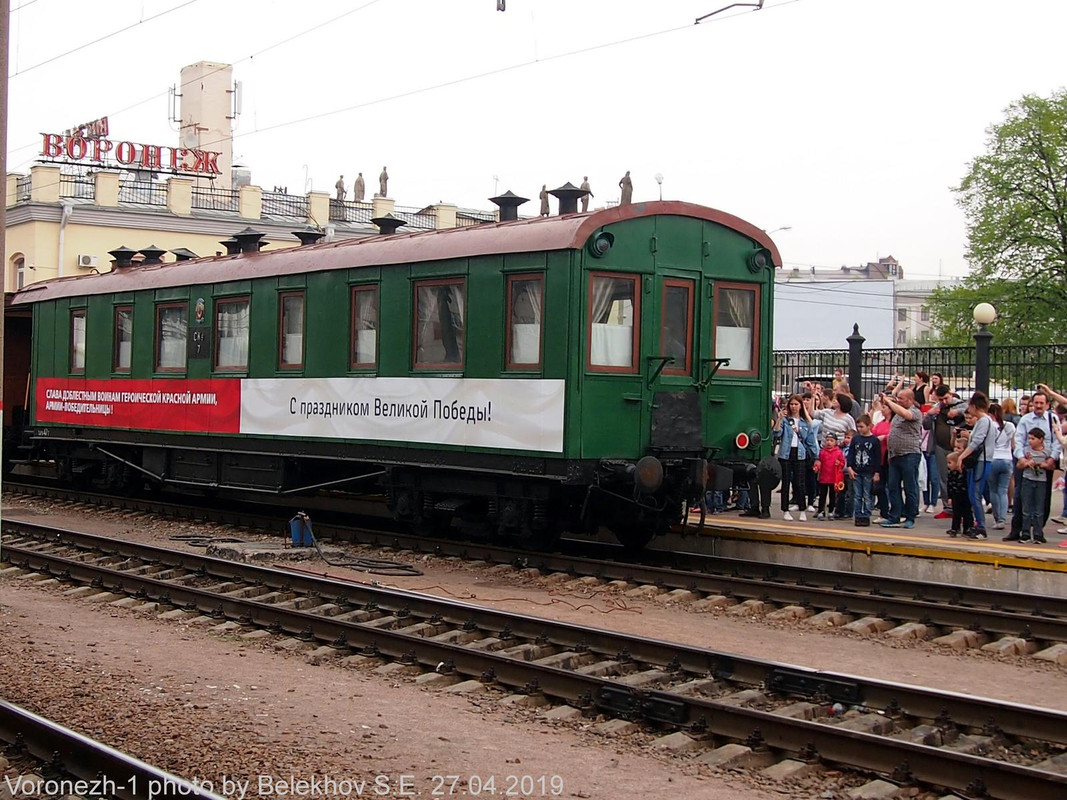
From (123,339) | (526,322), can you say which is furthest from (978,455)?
(123,339)

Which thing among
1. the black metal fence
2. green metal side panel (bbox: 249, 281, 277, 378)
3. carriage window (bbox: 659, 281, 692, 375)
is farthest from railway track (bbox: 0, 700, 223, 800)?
the black metal fence

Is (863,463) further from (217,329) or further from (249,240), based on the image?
(249,240)

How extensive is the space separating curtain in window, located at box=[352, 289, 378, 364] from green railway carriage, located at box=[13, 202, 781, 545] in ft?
0.08

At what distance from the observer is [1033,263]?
45438 mm

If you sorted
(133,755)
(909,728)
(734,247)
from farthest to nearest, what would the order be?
(734,247)
(909,728)
(133,755)

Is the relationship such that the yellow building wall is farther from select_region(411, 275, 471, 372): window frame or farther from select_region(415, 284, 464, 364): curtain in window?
select_region(415, 284, 464, 364): curtain in window

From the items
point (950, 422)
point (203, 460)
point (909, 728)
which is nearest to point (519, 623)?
point (909, 728)

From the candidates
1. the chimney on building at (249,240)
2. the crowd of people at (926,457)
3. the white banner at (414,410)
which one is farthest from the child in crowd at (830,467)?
the chimney on building at (249,240)

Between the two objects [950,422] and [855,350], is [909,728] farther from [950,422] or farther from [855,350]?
[855,350]

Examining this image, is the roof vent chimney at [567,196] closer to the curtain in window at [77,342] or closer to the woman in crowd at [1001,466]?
the woman in crowd at [1001,466]

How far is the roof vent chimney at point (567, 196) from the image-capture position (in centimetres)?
1372

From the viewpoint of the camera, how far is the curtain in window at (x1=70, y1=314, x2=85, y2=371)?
66.7 feet

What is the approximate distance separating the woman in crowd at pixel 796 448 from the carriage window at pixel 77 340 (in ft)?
36.2

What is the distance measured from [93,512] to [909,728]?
15.0 m
